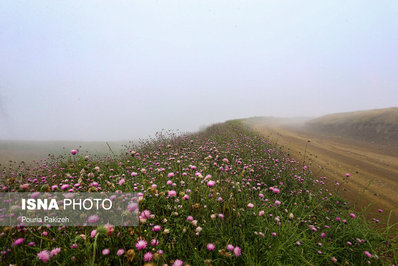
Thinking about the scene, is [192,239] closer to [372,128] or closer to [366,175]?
[366,175]

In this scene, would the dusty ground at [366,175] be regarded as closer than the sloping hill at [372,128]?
Yes

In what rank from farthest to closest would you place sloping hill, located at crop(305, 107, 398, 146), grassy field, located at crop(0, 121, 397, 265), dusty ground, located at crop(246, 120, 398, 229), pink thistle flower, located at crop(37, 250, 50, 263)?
1. sloping hill, located at crop(305, 107, 398, 146)
2. dusty ground, located at crop(246, 120, 398, 229)
3. grassy field, located at crop(0, 121, 397, 265)
4. pink thistle flower, located at crop(37, 250, 50, 263)

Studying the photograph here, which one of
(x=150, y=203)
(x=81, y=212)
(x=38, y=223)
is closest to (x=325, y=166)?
(x=150, y=203)

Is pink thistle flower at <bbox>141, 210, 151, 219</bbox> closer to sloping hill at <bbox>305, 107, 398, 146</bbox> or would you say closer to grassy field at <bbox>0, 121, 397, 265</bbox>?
grassy field at <bbox>0, 121, 397, 265</bbox>

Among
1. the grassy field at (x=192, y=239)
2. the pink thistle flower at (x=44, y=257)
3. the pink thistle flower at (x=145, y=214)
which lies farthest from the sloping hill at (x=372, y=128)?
the pink thistle flower at (x=44, y=257)

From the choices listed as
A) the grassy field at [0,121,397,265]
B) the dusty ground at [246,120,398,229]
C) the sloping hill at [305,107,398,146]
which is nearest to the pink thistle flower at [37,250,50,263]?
the grassy field at [0,121,397,265]

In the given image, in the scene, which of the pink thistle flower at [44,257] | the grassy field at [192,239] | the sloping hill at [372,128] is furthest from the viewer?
the sloping hill at [372,128]

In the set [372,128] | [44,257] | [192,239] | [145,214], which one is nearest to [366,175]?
[192,239]

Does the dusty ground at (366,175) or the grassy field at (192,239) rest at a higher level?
the grassy field at (192,239)

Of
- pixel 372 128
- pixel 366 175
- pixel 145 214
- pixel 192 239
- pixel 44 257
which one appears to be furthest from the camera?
pixel 372 128

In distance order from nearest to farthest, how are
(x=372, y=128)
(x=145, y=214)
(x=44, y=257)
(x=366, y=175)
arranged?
(x=44, y=257) → (x=145, y=214) → (x=366, y=175) → (x=372, y=128)

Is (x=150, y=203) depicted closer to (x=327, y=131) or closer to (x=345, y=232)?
(x=345, y=232)

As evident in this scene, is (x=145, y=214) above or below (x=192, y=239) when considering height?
above

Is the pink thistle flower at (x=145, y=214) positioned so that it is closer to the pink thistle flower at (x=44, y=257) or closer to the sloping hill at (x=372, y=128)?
the pink thistle flower at (x=44, y=257)
